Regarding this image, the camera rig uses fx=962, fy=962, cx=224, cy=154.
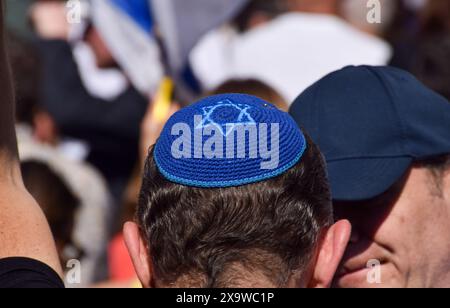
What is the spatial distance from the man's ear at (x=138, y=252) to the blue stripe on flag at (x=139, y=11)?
2821mm

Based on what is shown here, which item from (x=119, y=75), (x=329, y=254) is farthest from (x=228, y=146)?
(x=119, y=75)

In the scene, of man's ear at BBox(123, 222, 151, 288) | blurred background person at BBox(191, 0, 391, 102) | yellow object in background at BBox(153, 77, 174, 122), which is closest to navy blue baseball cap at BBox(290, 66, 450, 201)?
man's ear at BBox(123, 222, 151, 288)

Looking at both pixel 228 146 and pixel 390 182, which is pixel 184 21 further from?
pixel 228 146

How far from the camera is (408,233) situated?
2096 mm

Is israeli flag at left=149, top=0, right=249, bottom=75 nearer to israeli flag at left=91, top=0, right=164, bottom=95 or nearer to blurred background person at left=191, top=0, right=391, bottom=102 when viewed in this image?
israeli flag at left=91, top=0, right=164, bottom=95

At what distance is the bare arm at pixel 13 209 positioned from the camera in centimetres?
177

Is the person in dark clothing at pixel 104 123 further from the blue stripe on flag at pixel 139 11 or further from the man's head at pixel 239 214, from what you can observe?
the man's head at pixel 239 214

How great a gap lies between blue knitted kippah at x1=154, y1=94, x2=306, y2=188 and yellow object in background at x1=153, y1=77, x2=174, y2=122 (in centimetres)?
223

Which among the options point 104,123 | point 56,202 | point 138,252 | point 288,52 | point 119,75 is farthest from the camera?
point 119,75

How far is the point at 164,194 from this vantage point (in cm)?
165

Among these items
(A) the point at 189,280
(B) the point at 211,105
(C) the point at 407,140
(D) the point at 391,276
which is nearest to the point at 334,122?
(C) the point at 407,140

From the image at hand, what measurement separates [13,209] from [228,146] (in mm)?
479

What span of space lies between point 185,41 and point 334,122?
2.18m

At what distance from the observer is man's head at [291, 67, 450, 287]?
2094 millimetres
